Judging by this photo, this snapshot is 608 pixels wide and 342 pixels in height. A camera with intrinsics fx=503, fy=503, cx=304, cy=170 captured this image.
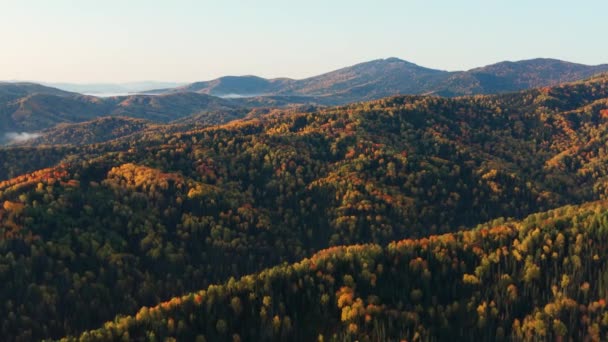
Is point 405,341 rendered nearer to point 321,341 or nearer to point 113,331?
point 321,341

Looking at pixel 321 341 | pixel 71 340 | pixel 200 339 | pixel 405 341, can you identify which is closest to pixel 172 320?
pixel 200 339

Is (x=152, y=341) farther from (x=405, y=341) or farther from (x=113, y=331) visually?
(x=405, y=341)

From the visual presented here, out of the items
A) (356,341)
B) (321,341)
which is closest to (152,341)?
(321,341)

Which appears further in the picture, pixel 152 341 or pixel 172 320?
pixel 172 320

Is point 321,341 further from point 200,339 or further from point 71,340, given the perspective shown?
point 71,340

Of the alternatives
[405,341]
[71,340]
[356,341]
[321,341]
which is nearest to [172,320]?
[71,340]

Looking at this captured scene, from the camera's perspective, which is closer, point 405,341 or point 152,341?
point 152,341

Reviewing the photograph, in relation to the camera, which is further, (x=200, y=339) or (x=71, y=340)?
(x=200, y=339)
